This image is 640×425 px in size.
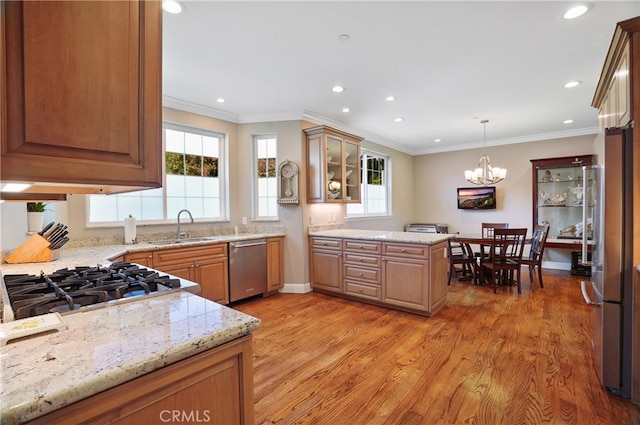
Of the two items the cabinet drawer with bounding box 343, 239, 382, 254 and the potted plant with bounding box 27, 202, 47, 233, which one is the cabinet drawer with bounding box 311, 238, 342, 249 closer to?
the cabinet drawer with bounding box 343, 239, 382, 254

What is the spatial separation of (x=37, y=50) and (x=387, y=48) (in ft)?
8.50

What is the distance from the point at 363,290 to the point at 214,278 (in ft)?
6.23

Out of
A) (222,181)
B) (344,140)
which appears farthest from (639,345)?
(222,181)

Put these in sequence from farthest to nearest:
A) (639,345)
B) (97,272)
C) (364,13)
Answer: (364,13), (639,345), (97,272)

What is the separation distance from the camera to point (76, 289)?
4.60ft

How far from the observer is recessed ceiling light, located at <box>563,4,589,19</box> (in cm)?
219

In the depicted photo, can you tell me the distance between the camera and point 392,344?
2852mm

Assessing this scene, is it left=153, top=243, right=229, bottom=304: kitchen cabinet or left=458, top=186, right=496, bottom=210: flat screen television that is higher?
left=458, top=186, right=496, bottom=210: flat screen television

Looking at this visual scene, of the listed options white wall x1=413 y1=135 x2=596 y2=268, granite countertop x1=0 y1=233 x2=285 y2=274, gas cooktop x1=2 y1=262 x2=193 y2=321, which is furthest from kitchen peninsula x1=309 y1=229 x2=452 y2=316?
white wall x1=413 y1=135 x2=596 y2=268

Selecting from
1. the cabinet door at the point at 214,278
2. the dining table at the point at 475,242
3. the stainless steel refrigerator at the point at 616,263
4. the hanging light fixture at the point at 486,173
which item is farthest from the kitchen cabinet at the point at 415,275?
the hanging light fixture at the point at 486,173

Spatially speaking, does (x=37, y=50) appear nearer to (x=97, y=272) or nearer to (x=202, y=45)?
(x=97, y=272)

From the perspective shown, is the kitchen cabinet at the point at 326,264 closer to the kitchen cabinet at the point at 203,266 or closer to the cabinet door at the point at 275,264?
the cabinet door at the point at 275,264

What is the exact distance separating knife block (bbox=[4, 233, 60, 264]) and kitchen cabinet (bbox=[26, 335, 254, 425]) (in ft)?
6.67
